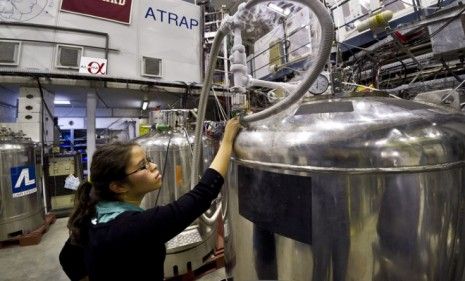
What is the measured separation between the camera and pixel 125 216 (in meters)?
0.90

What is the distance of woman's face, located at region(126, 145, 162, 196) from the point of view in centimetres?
103

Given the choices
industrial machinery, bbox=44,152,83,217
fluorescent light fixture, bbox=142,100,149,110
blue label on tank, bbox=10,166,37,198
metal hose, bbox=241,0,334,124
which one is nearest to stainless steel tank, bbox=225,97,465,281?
metal hose, bbox=241,0,334,124

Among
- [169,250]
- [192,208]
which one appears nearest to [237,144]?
[192,208]

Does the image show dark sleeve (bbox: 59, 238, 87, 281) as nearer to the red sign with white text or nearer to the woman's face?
the woman's face

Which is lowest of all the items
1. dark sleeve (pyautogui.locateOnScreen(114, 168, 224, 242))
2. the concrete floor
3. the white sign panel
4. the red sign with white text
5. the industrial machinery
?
the concrete floor

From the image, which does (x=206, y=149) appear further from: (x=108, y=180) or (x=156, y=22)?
(x=156, y=22)

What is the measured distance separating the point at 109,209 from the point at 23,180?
3.20 meters

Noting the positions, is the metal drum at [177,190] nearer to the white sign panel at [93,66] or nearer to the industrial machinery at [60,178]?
the industrial machinery at [60,178]

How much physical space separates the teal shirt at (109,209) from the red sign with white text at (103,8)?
16.1 ft

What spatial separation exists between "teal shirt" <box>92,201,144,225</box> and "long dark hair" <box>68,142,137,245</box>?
0.04 meters

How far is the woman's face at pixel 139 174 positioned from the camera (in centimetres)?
103

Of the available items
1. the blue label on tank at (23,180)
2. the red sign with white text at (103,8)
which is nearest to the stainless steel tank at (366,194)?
the blue label on tank at (23,180)

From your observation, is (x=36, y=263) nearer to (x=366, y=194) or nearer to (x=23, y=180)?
(x=23, y=180)

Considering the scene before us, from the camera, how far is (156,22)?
5.32 metres
